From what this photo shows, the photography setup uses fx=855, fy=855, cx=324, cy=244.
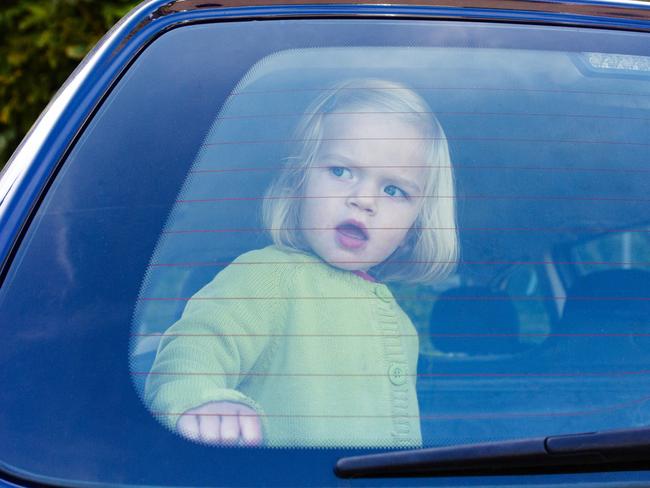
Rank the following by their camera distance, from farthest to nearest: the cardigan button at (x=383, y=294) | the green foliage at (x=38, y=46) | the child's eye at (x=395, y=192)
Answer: the green foliage at (x=38, y=46), the child's eye at (x=395, y=192), the cardigan button at (x=383, y=294)

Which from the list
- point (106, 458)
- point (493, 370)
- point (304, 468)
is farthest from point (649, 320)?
point (106, 458)

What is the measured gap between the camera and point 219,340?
130 cm

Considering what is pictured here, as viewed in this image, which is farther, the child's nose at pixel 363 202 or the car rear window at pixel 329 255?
the child's nose at pixel 363 202

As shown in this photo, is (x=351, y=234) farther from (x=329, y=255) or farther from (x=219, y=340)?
(x=219, y=340)

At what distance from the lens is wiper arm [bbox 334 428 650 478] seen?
1141 mm

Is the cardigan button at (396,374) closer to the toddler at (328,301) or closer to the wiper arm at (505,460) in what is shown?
the toddler at (328,301)

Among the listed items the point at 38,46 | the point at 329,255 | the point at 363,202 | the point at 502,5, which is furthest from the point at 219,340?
the point at 38,46

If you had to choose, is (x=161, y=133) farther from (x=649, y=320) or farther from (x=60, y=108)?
(x=649, y=320)

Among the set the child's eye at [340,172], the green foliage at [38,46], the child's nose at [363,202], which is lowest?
the child's nose at [363,202]

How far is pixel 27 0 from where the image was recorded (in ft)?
15.3

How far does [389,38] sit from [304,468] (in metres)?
0.90

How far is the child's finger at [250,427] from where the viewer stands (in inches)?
46.8

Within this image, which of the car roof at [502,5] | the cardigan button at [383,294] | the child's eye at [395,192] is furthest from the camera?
the car roof at [502,5]

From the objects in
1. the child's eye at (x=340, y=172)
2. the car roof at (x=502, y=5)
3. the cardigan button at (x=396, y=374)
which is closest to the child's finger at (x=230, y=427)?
the cardigan button at (x=396, y=374)
